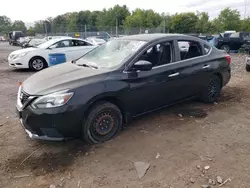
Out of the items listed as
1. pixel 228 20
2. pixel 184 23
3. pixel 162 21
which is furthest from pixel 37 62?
pixel 228 20

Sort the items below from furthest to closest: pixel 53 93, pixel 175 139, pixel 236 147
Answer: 1. pixel 175 139
2. pixel 236 147
3. pixel 53 93

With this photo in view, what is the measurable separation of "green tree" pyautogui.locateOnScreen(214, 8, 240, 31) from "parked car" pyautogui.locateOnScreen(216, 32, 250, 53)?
153ft

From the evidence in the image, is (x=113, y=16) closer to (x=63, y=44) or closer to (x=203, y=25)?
(x=203, y=25)

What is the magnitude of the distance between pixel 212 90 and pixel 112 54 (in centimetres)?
250

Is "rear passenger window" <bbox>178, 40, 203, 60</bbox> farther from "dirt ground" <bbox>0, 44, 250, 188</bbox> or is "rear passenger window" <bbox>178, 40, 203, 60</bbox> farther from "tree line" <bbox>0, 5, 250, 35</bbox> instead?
"tree line" <bbox>0, 5, 250, 35</bbox>

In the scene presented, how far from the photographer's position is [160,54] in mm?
4086

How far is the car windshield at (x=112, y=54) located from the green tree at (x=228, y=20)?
61.1 meters

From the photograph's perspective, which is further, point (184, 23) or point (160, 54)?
point (184, 23)

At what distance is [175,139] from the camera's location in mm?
3566

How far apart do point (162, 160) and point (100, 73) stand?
60.2 inches

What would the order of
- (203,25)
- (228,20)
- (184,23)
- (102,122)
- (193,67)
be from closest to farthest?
(102,122), (193,67), (184,23), (203,25), (228,20)

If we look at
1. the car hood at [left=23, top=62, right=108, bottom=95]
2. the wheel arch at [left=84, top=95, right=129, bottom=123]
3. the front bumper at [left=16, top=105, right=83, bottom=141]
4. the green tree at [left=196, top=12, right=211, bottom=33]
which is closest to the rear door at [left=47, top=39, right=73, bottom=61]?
the car hood at [left=23, top=62, right=108, bottom=95]

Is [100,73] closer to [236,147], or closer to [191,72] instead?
[191,72]

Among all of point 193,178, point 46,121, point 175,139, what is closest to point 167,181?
point 193,178
